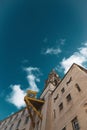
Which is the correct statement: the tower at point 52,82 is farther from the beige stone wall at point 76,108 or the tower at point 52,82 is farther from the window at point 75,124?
the window at point 75,124

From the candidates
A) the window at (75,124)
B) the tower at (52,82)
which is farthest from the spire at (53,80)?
the window at (75,124)

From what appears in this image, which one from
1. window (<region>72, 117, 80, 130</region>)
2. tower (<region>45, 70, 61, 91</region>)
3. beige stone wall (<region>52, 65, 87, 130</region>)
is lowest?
window (<region>72, 117, 80, 130</region>)

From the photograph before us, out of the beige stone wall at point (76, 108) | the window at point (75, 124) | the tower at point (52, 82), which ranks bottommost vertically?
the window at point (75, 124)

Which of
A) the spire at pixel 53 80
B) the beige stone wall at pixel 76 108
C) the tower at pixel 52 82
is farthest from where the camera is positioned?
the spire at pixel 53 80

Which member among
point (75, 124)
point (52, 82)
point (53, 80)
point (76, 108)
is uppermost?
point (53, 80)

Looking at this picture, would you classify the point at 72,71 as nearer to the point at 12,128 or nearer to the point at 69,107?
the point at 69,107

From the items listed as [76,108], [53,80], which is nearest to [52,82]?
[53,80]

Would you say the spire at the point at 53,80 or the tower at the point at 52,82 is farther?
the spire at the point at 53,80

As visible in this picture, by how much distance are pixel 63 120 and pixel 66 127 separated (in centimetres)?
122

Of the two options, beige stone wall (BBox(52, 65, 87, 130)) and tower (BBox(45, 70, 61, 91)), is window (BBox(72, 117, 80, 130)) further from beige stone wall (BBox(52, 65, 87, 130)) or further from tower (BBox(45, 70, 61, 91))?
tower (BBox(45, 70, 61, 91))

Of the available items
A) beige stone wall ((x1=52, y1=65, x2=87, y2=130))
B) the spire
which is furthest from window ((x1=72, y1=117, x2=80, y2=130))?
the spire

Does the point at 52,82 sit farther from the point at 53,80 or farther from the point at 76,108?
the point at 76,108

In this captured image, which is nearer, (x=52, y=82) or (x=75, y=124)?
(x=75, y=124)

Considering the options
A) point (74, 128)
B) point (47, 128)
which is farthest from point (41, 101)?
point (74, 128)
